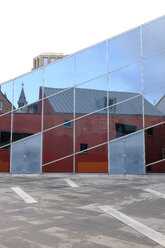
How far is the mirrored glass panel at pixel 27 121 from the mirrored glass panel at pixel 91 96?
282cm

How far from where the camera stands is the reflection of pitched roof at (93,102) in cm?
1493

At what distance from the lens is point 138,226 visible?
5062 mm

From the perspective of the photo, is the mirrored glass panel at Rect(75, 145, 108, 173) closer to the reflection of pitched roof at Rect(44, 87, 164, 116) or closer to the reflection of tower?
the reflection of pitched roof at Rect(44, 87, 164, 116)

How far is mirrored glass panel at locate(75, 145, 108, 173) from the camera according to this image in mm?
15391

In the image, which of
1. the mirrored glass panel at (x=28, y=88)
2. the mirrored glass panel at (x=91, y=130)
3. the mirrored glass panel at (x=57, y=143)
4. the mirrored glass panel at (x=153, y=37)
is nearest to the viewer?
the mirrored glass panel at (x=153, y=37)

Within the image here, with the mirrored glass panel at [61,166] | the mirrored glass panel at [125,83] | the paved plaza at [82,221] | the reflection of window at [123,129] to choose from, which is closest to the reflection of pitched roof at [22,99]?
the mirrored glass panel at [61,166]

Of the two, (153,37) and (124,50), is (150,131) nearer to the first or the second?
(124,50)

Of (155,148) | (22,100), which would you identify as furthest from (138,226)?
(22,100)

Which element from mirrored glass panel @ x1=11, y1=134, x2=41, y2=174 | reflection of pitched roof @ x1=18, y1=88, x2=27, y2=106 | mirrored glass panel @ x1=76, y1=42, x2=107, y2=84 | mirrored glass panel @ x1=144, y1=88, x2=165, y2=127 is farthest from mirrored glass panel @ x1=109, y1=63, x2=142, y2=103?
reflection of pitched roof @ x1=18, y1=88, x2=27, y2=106

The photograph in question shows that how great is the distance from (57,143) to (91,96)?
145 inches

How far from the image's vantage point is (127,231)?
477cm

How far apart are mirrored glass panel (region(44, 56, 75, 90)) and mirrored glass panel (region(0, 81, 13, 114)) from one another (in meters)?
3.06

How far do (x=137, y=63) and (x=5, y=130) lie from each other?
9.98 metres

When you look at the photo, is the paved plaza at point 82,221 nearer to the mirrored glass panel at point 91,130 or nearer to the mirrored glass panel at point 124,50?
the mirrored glass panel at point 91,130
